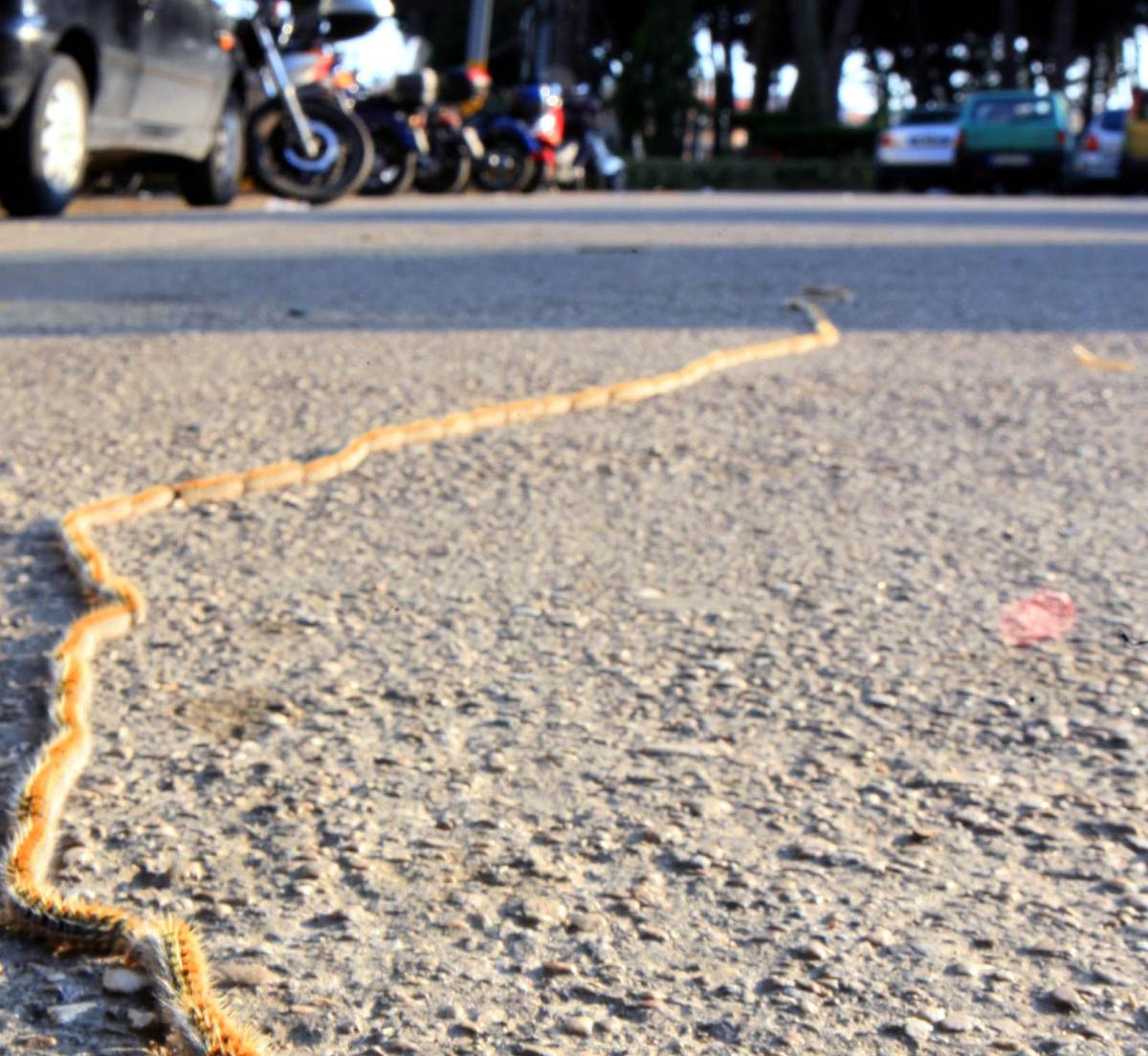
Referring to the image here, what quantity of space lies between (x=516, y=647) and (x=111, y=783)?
0.73 meters

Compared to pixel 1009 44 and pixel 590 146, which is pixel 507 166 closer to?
pixel 590 146

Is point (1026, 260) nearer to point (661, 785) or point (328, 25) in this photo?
point (328, 25)

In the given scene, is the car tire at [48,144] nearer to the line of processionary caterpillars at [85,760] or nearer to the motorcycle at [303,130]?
the motorcycle at [303,130]

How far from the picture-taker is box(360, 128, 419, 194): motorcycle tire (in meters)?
16.3

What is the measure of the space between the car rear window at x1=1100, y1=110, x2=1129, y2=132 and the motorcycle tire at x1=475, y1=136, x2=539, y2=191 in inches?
498

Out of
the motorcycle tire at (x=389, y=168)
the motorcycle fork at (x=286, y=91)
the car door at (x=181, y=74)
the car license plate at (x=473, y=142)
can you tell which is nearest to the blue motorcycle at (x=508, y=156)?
the car license plate at (x=473, y=142)

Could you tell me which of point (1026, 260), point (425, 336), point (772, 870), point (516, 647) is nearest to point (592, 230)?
point (1026, 260)

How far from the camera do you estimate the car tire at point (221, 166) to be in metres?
12.2

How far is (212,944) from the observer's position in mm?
1807

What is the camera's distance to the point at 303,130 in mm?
13070

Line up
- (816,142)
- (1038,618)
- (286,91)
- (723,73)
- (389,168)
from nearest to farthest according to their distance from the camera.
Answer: (1038,618)
(286,91)
(389,168)
(816,142)
(723,73)

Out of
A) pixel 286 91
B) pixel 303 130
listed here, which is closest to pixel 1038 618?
pixel 286 91

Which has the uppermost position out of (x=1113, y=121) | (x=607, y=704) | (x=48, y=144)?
(x=1113, y=121)

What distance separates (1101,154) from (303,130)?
1807 centimetres
